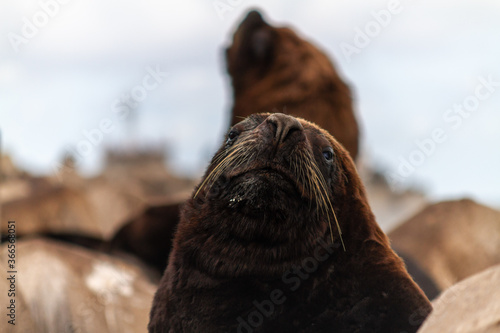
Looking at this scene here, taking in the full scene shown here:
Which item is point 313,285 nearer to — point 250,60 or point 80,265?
point 80,265

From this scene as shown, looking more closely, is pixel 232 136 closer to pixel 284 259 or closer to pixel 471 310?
pixel 284 259

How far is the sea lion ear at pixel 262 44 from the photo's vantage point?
634 centimetres

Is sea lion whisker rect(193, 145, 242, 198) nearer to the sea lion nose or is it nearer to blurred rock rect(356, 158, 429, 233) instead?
the sea lion nose

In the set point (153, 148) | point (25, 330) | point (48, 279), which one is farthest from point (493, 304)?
point (153, 148)

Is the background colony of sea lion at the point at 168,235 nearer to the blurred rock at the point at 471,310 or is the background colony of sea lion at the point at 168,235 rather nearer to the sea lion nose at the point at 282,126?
the blurred rock at the point at 471,310

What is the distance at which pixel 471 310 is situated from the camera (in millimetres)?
1925

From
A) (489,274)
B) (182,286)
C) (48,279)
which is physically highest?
(489,274)

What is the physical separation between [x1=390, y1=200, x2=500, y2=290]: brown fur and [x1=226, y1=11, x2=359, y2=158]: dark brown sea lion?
0.97 metres

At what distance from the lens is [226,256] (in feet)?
8.21

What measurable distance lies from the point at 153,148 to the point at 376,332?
94.9 ft

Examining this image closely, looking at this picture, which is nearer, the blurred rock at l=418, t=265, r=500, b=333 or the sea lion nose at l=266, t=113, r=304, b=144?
the blurred rock at l=418, t=265, r=500, b=333

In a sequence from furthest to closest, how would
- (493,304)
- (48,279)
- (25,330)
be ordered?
(48,279)
(25,330)
(493,304)

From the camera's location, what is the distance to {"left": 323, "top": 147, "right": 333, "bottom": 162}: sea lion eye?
2661mm

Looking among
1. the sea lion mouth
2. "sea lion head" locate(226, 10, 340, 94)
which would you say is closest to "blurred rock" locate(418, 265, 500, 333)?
the sea lion mouth
